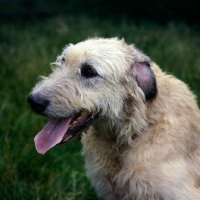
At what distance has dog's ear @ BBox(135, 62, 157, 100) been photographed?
14.3ft

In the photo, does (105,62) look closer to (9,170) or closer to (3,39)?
(9,170)

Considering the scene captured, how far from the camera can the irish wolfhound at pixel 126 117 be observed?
4.27m

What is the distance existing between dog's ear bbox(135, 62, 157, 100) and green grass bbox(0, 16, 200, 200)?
1.49 m

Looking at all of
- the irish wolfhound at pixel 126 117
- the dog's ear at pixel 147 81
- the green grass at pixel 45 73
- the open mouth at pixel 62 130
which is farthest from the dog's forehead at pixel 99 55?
the green grass at pixel 45 73

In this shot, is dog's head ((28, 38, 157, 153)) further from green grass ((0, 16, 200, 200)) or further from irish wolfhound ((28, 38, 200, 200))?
green grass ((0, 16, 200, 200))

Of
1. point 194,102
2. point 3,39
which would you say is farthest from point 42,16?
point 194,102

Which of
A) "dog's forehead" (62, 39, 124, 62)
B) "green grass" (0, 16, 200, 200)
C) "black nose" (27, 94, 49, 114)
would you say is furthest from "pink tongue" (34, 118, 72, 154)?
"green grass" (0, 16, 200, 200)

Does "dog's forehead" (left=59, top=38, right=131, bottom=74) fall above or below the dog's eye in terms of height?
above

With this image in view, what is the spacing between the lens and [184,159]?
14.4 ft

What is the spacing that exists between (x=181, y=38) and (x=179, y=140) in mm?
5714

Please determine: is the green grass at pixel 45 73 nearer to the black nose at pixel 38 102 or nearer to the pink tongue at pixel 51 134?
the pink tongue at pixel 51 134

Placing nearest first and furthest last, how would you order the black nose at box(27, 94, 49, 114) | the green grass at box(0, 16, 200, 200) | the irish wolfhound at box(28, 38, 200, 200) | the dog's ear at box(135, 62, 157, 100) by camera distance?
the black nose at box(27, 94, 49, 114)
the irish wolfhound at box(28, 38, 200, 200)
the dog's ear at box(135, 62, 157, 100)
the green grass at box(0, 16, 200, 200)

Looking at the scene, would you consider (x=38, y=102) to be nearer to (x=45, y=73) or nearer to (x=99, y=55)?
(x=99, y=55)

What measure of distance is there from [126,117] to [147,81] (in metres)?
0.37
